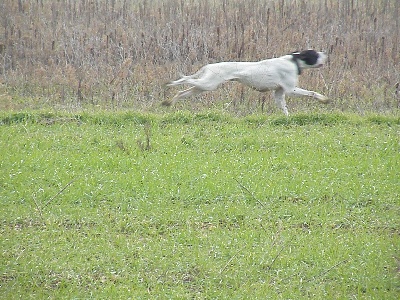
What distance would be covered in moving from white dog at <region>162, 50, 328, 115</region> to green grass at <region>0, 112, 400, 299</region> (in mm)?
Result: 545

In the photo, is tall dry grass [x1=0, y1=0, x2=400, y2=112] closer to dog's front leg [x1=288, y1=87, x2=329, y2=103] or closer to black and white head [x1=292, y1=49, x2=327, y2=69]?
dog's front leg [x1=288, y1=87, x2=329, y2=103]

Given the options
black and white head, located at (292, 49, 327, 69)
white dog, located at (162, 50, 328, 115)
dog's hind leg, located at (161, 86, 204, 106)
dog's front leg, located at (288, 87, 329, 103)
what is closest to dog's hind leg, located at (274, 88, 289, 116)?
white dog, located at (162, 50, 328, 115)

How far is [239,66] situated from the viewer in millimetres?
10211

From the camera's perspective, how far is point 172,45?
12820mm

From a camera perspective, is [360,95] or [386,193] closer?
[386,193]

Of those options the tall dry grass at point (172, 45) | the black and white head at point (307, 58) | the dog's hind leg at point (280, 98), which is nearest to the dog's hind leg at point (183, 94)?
the tall dry grass at point (172, 45)

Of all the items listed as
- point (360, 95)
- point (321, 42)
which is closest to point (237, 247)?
point (360, 95)

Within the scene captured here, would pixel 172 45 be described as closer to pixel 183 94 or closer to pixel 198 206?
pixel 183 94

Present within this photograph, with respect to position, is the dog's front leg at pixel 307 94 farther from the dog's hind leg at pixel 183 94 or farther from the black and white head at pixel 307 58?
the dog's hind leg at pixel 183 94

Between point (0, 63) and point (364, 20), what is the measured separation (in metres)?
7.41

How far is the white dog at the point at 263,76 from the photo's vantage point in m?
10.2

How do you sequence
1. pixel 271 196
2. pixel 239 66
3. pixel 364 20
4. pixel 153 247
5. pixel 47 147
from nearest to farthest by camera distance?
pixel 153 247 → pixel 271 196 → pixel 47 147 → pixel 239 66 → pixel 364 20

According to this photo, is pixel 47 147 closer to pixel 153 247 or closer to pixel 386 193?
pixel 153 247

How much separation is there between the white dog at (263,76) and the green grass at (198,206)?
54 cm
